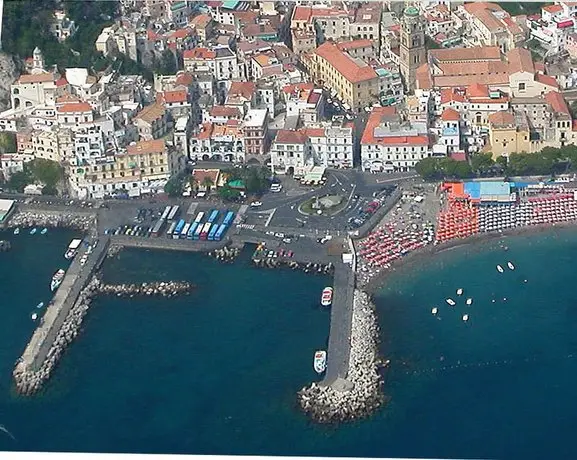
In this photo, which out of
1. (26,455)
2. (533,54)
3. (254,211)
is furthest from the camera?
(533,54)

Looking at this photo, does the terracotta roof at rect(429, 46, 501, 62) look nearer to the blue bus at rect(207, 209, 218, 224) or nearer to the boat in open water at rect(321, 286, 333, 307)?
the blue bus at rect(207, 209, 218, 224)

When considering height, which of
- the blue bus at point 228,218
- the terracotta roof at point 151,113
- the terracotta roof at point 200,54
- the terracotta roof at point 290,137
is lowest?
the blue bus at point 228,218

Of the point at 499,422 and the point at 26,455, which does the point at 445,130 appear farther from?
the point at 26,455

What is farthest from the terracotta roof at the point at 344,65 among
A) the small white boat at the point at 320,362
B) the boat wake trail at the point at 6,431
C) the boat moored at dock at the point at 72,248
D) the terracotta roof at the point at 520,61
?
the boat wake trail at the point at 6,431

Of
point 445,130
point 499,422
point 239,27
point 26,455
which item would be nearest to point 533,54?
point 445,130

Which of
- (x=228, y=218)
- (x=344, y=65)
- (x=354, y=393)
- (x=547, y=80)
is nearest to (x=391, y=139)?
→ (x=344, y=65)

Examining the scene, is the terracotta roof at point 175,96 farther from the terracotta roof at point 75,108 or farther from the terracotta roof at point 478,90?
the terracotta roof at point 478,90
